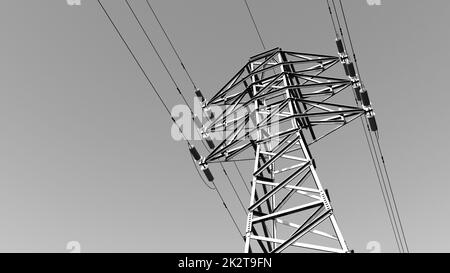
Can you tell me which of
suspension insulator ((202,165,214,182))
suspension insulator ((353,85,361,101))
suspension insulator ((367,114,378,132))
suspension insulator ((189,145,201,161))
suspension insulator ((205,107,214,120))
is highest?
suspension insulator ((205,107,214,120))

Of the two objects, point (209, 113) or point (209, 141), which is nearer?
point (209, 141)

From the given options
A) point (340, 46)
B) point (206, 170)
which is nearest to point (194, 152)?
point (206, 170)

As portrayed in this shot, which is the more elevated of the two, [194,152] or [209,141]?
[209,141]

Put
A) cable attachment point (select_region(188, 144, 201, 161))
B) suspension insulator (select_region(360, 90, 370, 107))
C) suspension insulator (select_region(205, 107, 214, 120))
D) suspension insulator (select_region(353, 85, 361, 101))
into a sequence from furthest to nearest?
suspension insulator (select_region(205, 107, 214, 120)) → cable attachment point (select_region(188, 144, 201, 161)) → suspension insulator (select_region(353, 85, 361, 101)) → suspension insulator (select_region(360, 90, 370, 107))

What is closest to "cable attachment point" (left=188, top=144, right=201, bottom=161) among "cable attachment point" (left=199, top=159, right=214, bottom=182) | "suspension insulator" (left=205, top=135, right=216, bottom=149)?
"cable attachment point" (left=199, top=159, right=214, bottom=182)

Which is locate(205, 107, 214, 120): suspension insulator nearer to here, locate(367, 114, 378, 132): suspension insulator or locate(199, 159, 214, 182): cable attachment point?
locate(199, 159, 214, 182): cable attachment point

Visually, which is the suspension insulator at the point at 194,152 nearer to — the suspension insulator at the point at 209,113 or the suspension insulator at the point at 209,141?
the suspension insulator at the point at 209,141

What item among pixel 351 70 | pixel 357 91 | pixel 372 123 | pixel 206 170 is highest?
pixel 351 70

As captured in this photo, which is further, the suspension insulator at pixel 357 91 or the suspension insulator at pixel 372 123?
the suspension insulator at pixel 357 91

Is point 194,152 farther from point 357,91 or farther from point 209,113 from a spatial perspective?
point 357,91

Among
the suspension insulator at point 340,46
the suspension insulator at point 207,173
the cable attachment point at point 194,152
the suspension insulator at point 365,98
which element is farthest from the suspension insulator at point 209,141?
the suspension insulator at point 340,46

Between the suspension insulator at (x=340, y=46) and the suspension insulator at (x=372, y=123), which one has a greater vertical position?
the suspension insulator at (x=340, y=46)

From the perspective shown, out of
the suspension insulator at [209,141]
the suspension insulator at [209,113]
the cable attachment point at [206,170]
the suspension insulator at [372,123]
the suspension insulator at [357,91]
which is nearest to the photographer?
the suspension insulator at [372,123]

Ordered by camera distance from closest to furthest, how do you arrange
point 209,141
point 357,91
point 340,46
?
point 357,91
point 340,46
point 209,141
